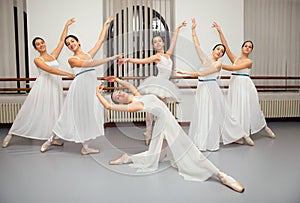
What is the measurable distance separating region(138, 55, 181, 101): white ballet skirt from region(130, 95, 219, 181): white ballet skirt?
0.42 metres

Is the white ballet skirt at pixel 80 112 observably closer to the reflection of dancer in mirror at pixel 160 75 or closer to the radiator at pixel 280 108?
the reflection of dancer in mirror at pixel 160 75

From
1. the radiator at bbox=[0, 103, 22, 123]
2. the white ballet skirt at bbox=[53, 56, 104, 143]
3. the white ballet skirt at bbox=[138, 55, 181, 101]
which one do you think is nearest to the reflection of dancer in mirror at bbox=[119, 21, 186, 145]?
the white ballet skirt at bbox=[138, 55, 181, 101]

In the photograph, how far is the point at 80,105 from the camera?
286cm

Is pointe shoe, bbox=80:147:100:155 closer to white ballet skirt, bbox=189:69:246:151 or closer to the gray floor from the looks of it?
the gray floor

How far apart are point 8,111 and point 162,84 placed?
9.14 ft

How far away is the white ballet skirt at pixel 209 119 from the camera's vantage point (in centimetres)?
296

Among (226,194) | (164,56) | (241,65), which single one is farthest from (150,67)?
(226,194)

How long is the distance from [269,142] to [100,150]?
6.95ft

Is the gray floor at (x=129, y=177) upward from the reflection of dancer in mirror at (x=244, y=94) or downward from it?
downward

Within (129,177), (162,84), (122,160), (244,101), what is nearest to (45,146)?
(122,160)

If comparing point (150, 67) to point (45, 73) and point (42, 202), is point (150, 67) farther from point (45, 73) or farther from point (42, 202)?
point (42, 202)

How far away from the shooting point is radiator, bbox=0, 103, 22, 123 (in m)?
4.30

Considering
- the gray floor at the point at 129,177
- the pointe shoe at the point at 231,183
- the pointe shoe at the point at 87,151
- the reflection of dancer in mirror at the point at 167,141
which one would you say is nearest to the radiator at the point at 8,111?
the gray floor at the point at 129,177

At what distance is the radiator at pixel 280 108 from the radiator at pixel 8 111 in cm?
414
